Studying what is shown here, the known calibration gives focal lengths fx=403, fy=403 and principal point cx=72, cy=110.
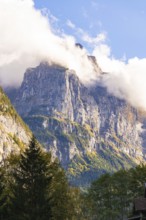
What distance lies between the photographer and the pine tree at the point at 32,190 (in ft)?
176

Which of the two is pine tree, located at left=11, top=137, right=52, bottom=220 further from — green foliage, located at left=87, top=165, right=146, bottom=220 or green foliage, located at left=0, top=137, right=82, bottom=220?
green foliage, located at left=87, top=165, right=146, bottom=220

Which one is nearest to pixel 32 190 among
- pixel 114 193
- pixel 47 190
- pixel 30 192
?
pixel 30 192

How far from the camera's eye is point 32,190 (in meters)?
56.7

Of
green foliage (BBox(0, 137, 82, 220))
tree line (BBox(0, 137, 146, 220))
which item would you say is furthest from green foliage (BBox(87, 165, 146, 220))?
green foliage (BBox(0, 137, 82, 220))

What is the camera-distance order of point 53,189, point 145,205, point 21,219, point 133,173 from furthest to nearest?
point 133,173, point 53,189, point 145,205, point 21,219

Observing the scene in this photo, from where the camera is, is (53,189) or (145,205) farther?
(53,189)

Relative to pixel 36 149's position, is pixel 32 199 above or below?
below

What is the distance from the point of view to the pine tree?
53.8 m

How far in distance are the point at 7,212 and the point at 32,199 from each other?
175 inches

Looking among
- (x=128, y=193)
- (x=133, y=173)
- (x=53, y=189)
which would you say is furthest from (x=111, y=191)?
(x=53, y=189)

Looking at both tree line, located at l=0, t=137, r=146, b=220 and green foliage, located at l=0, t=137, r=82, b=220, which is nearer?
green foliage, located at l=0, t=137, r=82, b=220

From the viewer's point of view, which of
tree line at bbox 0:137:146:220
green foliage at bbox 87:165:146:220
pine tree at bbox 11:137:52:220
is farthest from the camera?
green foliage at bbox 87:165:146:220

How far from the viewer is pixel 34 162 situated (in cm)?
5906

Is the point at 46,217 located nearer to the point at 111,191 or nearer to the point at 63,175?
the point at 63,175
